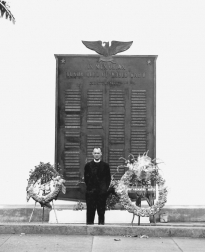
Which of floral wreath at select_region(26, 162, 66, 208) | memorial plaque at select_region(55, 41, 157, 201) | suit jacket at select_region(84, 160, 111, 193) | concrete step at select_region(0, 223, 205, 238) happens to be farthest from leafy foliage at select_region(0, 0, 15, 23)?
concrete step at select_region(0, 223, 205, 238)

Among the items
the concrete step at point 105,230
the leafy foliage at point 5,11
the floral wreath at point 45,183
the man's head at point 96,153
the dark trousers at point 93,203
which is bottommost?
the concrete step at point 105,230

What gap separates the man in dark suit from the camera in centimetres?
1127

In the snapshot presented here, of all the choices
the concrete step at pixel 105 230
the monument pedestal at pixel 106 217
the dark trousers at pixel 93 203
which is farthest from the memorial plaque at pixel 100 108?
the concrete step at pixel 105 230

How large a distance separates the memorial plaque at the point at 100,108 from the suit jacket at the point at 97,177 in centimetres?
117

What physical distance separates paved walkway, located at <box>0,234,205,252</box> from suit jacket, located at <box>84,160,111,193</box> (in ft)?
4.19

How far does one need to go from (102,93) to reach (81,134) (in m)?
1.01

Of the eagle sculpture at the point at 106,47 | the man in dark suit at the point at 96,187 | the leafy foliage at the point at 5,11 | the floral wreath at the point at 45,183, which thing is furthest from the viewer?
the eagle sculpture at the point at 106,47

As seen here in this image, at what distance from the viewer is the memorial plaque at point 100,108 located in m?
12.6

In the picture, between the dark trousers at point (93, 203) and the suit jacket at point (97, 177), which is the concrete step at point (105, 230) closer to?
the dark trousers at point (93, 203)

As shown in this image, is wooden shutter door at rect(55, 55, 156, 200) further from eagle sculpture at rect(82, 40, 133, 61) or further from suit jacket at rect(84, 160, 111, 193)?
suit jacket at rect(84, 160, 111, 193)

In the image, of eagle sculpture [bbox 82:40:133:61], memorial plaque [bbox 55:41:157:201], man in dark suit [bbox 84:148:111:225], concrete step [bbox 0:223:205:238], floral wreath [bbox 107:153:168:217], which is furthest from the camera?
memorial plaque [bbox 55:41:157:201]

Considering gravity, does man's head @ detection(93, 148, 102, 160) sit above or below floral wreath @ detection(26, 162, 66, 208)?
above

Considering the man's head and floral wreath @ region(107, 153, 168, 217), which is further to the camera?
the man's head

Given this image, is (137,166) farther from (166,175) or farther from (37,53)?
(37,53)
